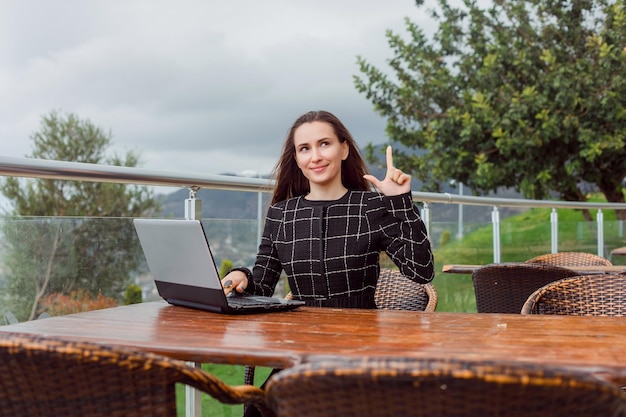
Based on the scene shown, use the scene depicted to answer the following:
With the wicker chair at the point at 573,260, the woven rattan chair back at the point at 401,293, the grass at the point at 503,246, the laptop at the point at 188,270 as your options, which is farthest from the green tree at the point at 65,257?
the wicker chair at the point at 573,260

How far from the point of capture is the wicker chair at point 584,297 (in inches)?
92.2

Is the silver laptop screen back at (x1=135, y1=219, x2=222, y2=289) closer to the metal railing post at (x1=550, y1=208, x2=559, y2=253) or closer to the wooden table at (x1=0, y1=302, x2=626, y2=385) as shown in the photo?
the wooden table at (x1=0, y1=302, x2=626, y2=385)

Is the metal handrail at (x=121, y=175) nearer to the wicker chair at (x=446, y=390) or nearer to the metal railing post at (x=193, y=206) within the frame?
the metal railing post at (x=193, y=206)

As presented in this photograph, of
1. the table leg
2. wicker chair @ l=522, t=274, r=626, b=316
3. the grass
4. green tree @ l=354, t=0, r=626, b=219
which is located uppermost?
green tree @ l=354, t=0, r=626, b=219

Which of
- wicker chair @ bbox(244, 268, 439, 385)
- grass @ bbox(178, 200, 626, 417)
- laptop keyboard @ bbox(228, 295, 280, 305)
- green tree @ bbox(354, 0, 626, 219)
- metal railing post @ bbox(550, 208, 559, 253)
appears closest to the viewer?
laptop keyboard @ bbox(228, 295, 280, 305)

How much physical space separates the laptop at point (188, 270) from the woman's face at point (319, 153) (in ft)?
1.71

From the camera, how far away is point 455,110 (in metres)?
14.9

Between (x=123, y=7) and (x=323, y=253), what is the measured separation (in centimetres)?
4956

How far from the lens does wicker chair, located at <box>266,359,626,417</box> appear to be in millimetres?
876

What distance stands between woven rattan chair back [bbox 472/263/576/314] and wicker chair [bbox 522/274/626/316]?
816mm

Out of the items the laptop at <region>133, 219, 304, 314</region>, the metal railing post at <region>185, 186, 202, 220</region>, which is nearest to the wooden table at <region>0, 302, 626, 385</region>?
the laptop at <region>133, 219, 304, 314</region>

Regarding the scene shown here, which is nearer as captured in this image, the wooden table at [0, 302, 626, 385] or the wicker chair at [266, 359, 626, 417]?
the wicker chair at [266, 359, 626, 417]

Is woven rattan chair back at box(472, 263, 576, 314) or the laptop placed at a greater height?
the laptop

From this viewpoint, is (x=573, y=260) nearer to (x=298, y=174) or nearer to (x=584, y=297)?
(x=584, y=297)
